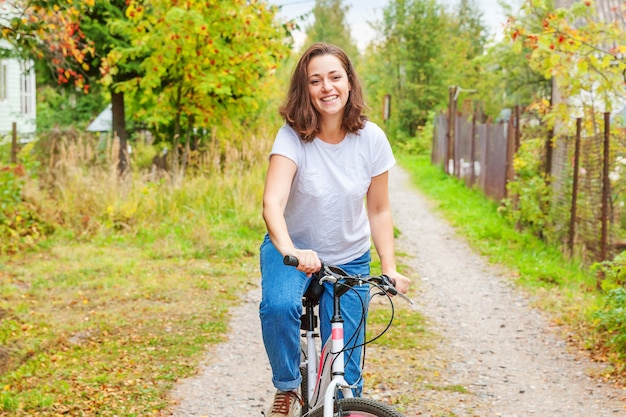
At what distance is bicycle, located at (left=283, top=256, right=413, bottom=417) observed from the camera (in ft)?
9.57

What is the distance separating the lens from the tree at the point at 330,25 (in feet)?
225

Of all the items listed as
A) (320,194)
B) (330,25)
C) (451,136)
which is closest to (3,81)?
(451,136)

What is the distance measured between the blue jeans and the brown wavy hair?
500mm

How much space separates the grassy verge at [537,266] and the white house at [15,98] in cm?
1473

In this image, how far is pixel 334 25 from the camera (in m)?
70.1

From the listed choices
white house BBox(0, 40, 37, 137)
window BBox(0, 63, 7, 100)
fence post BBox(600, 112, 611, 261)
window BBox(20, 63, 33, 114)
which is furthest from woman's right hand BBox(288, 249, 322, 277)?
window BBox(20, 63, 33, 114)

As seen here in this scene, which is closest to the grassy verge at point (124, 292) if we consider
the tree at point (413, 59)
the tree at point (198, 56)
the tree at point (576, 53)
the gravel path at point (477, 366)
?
the gravel path at point (477, 366)

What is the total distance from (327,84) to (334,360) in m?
1.10

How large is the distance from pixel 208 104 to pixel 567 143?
21.6 feet

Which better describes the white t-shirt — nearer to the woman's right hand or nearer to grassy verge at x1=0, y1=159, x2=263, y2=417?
the woman's right hand

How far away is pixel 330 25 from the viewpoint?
6962 cm

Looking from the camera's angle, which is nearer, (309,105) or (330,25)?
(309,105)

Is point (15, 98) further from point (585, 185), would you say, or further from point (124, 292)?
point (585, 185)

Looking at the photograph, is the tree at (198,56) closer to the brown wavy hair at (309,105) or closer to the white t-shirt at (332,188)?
the brown wavy hair at (309,105)
